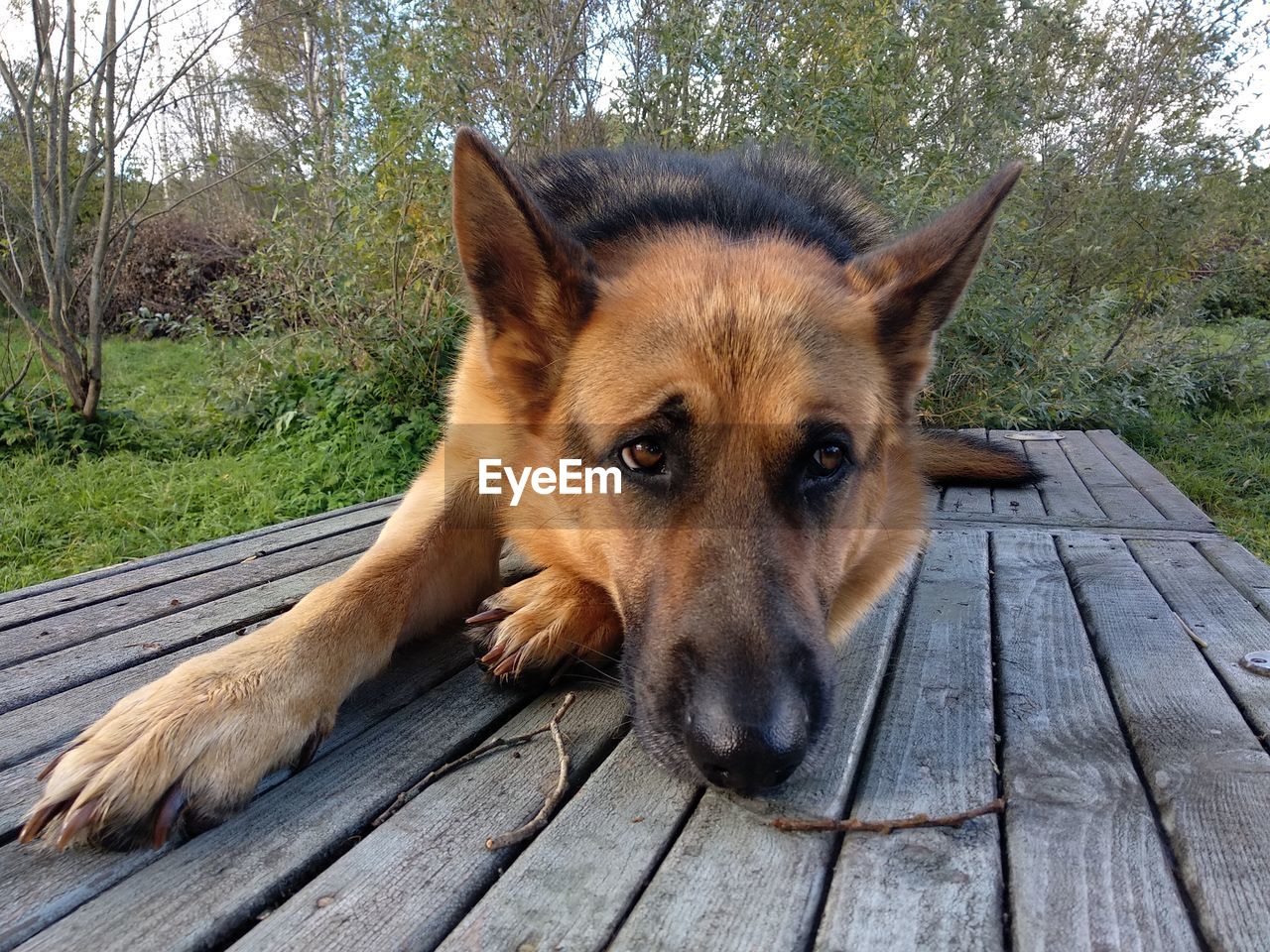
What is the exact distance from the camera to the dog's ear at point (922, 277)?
2143 mm

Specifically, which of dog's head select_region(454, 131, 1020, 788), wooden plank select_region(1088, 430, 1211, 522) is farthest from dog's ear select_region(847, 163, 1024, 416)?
wooden plank select_region(1088, 430, 1211, 522)

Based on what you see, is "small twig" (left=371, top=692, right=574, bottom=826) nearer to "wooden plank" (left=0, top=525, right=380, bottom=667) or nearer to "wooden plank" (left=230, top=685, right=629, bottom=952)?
"wooden plank" (left=230, top=685, right=629, bottom=952)

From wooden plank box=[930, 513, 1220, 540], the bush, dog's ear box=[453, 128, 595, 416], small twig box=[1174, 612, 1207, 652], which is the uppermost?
the bush

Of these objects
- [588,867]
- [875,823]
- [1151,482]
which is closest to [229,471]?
[588,867]

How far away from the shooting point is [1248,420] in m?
8.42

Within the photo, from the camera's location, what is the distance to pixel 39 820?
135cm

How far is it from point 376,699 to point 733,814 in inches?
37.6

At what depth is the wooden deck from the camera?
119cm

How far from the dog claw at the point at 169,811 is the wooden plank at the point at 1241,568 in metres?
3.04

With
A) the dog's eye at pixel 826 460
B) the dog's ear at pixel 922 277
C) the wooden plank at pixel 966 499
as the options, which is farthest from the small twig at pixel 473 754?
the wooden plank at pixel 966 499

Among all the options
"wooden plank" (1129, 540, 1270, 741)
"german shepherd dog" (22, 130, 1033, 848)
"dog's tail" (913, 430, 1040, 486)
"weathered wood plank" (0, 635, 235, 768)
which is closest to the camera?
"german shepherd dog" (22, 130, 1033, 848)

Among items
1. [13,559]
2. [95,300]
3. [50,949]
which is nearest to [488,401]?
[50,949]

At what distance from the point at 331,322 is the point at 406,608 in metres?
4.63

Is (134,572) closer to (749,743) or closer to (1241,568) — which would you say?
(749,743)
